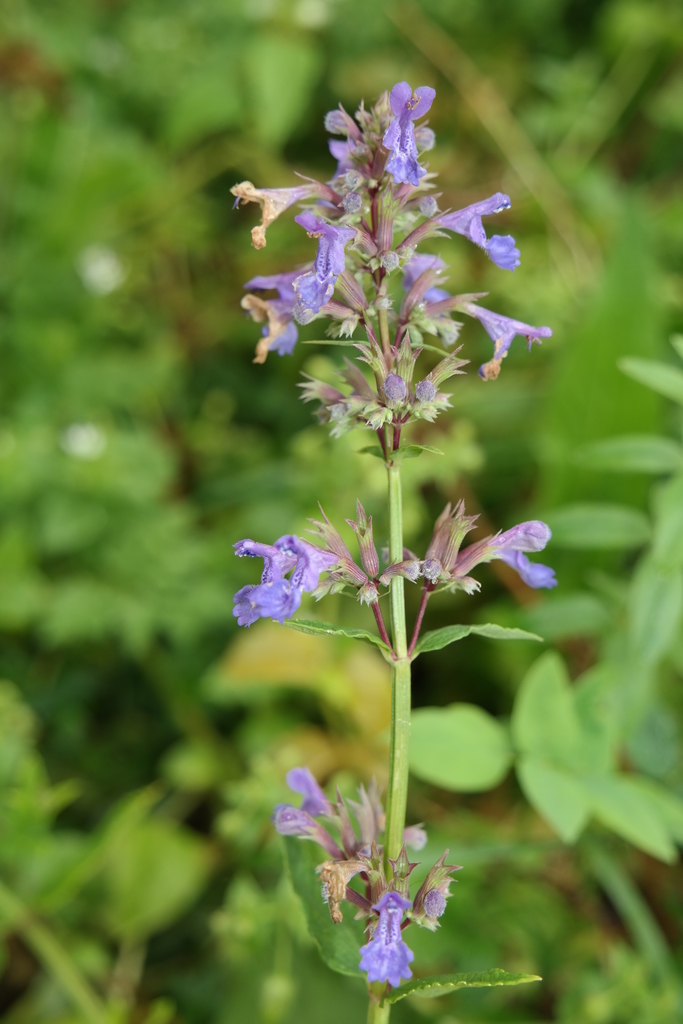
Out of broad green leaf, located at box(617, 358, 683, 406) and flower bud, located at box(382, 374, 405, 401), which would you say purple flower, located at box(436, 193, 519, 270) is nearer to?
flower bud, located at box(382, 374, 405, 401)

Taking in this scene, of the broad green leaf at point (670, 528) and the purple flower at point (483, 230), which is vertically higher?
the purple flower at point (483, 230)

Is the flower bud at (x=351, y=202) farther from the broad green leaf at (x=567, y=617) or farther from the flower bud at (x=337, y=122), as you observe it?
the broad green leaf at (x=567, y=617)

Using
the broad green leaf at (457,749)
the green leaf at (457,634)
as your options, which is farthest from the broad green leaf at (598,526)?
the green leaf at (457,634)

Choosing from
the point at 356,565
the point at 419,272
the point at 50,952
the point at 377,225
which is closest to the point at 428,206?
the point at 377,225

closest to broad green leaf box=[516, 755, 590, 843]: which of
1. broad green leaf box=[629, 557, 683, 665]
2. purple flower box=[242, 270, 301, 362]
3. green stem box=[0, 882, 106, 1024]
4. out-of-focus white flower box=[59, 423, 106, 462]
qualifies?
broad green leaf box=[629, 557, 683, 665]

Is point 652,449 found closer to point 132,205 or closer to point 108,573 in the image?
point 108,573

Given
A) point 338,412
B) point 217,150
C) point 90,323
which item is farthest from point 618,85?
point 338,412

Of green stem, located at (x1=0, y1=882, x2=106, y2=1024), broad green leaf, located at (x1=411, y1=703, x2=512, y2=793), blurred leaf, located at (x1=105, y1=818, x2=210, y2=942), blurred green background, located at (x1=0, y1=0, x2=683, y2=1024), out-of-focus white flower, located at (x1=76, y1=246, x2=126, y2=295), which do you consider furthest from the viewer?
out-of-focus white flower, located at (x1=76, y1=246, x2=126, y2=295)
